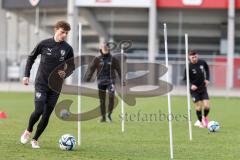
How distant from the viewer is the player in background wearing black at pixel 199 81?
1564cm

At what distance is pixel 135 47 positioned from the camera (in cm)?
4828

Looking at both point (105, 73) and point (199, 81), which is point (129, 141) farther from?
point (105, 73)

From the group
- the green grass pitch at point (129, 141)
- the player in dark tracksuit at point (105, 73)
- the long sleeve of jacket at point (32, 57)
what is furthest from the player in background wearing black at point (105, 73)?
the long sleeve of jacket at point (32, 57)

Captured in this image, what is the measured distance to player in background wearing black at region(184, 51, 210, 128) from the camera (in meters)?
15.6

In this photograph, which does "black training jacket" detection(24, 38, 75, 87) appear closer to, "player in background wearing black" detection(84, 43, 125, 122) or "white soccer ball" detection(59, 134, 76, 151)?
"white soccer ball" detection(59, 134, 76, 151)

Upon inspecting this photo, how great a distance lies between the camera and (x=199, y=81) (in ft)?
51.6

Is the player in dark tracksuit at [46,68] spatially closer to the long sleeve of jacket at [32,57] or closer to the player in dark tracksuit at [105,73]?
the long sleeve of jacket at [32,57]

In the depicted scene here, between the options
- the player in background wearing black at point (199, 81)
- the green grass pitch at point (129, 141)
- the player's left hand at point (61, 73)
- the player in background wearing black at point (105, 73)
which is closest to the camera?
the green grass pitch at point (129, 141)

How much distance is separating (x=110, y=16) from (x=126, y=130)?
1184 inches

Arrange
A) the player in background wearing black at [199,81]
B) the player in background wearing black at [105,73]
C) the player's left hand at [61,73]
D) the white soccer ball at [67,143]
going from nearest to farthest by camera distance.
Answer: the white soccer ball at [67,143], the player's left hand at [61,73], the player in background wearing black at [199,81], the player in background wearing black at [105,73]

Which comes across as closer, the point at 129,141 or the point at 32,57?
the point at 32,57

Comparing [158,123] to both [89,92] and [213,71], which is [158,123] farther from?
[213,71]

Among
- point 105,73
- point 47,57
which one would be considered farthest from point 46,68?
point 105,73

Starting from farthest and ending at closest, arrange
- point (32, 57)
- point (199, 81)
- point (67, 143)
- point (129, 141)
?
point (199, 81) → point (129, 141) → point (32, 57) → point (67, 143)
